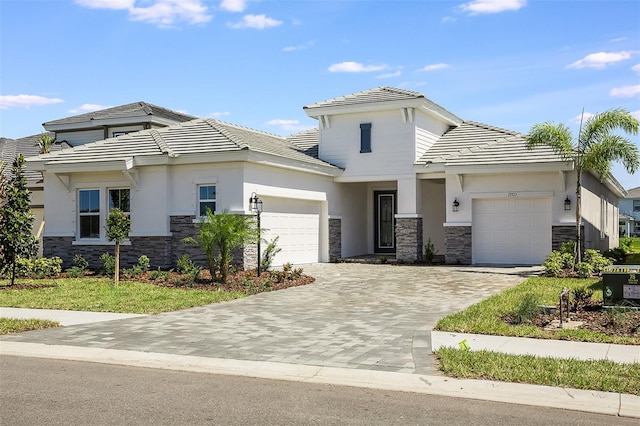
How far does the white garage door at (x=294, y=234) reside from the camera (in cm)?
→ 2210

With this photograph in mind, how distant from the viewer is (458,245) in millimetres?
23625

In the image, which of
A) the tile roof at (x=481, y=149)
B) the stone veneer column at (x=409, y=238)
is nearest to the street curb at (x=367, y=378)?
the tile roof at (x=481, y=149)

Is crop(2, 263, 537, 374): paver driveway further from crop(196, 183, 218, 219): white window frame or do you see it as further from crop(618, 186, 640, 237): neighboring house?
crop(618, 186, 640, 237): neighboring house

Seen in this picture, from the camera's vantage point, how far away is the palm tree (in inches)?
748

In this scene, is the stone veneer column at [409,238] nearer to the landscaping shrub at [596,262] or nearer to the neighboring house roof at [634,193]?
the landscaping shrub at [596,262]

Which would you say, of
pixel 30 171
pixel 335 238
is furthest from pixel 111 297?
pixel 30 171

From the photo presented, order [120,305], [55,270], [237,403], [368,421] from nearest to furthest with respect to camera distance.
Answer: [368,421] → [237,403] → [120,305] → [55,270]

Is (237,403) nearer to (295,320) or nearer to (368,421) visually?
(368,421)

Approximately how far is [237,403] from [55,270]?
15743 millimetres

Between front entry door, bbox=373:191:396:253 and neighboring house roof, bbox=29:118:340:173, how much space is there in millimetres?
4703

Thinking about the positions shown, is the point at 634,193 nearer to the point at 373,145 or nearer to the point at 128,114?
the point at 373,145

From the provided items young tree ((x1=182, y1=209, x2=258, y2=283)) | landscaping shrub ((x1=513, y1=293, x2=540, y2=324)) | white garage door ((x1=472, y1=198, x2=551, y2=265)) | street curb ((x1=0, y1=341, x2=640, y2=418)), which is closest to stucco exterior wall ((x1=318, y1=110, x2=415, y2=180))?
white garage door ((x1=472, y1=198, x2=551, y2=265))

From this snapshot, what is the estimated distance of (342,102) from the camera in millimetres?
25828

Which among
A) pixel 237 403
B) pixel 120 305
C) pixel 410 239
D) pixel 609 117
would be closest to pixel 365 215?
pixel 410 239
